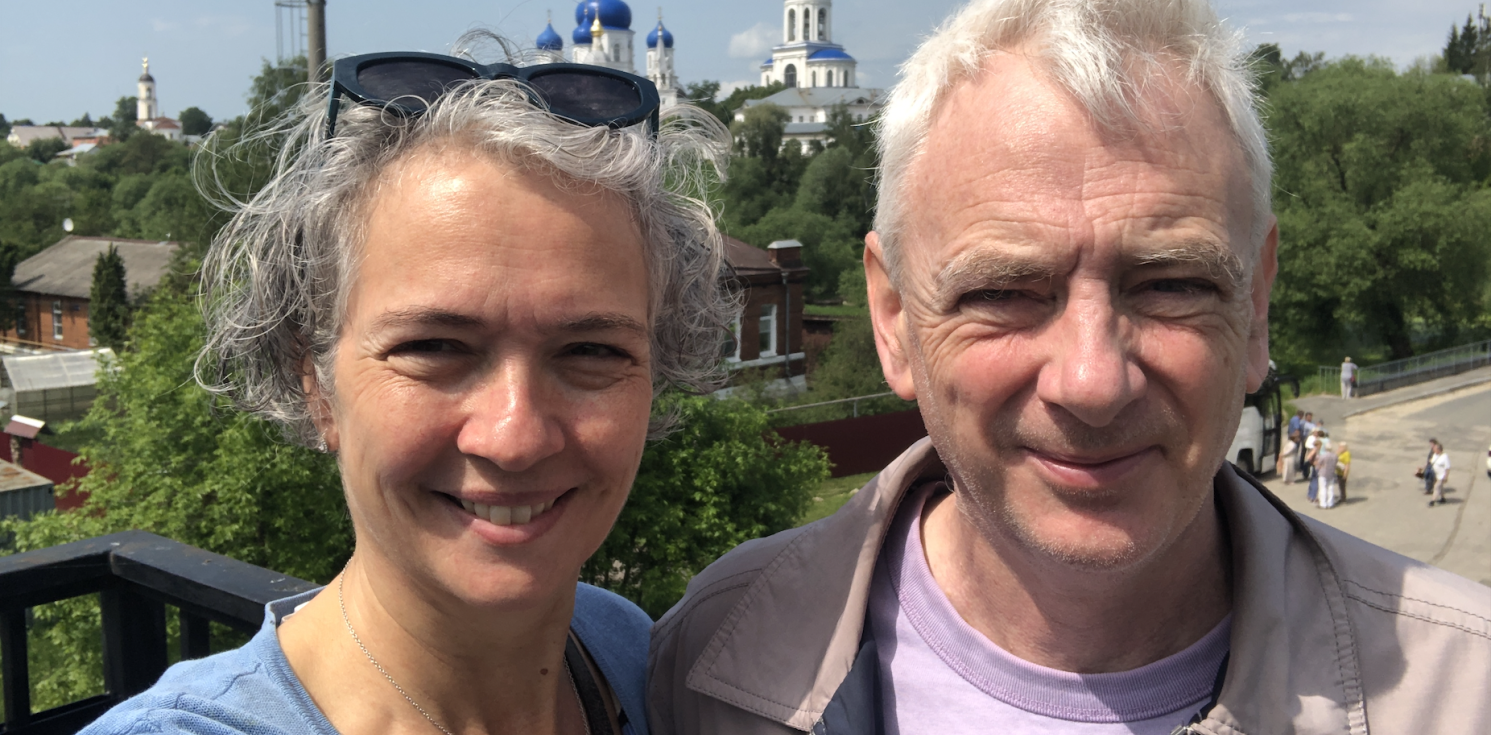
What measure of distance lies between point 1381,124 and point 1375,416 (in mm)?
11364

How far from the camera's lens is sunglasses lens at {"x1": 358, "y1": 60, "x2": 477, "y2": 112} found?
1727 mm

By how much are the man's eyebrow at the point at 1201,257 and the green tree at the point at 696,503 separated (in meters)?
11.9

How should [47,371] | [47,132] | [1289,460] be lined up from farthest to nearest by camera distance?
[47,132], [47,371], [1289,460]

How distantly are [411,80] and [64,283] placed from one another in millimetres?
52469

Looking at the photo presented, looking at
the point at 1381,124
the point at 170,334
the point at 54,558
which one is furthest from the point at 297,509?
the point at 1381,124

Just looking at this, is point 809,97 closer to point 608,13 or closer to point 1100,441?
point 608,13

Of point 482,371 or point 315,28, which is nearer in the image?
point 482,371

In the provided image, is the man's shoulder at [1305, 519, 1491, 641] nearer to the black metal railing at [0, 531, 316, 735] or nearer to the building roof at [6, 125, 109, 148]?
the black metal railing at [0, 531, 316, 735]

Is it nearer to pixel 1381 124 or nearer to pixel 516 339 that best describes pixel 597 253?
pixel 516 339

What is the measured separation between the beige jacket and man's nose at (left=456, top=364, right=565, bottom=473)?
68cm

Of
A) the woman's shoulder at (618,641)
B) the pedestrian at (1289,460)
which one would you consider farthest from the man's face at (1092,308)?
the pedestrian at (1289,460)

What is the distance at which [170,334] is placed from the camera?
13250mm

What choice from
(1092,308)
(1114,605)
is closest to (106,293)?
(1114,605)

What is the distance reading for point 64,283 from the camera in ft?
152
